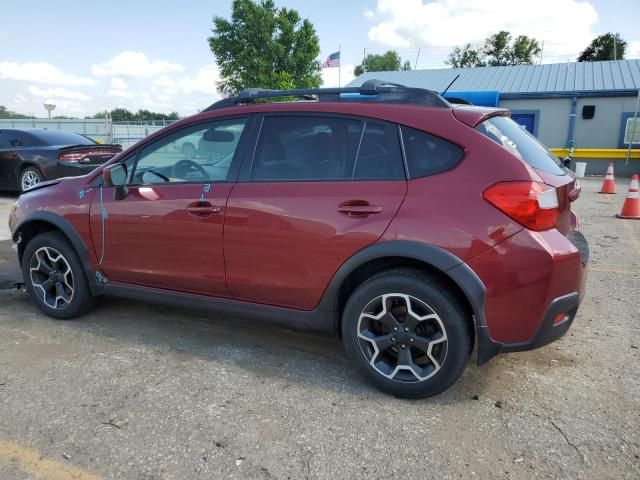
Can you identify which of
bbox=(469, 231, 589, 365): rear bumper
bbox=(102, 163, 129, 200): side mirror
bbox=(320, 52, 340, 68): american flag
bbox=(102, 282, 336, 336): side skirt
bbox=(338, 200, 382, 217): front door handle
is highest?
bbox=(320, 52, 340, 68): american flag

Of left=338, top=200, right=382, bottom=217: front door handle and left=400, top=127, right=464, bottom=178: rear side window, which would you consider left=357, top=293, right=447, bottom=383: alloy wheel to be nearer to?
left=338, top=200, right=382, bottom=217: front door handle

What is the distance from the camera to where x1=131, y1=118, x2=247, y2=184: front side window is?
329 cm

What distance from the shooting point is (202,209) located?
3186 millimetres

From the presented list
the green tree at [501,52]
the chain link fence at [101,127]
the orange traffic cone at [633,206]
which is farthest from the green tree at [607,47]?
the orange traffic cone at [633,206]

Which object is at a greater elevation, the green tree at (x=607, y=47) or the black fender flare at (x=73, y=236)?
the green tree at (x=607, y=47)

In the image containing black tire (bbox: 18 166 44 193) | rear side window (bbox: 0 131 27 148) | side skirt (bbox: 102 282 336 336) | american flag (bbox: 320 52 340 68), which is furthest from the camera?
american flag (bbox: 320 52 340 68)

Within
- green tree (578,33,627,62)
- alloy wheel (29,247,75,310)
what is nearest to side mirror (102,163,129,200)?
alloy wheel (29,247,75,310)

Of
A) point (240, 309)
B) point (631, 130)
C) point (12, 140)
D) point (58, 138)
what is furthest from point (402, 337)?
point (631, 130)

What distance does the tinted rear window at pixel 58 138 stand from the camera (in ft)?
31.8

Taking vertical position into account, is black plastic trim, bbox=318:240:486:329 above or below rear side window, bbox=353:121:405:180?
below

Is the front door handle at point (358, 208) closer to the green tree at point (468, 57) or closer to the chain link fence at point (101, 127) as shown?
the chain link fence at point (101, 127)

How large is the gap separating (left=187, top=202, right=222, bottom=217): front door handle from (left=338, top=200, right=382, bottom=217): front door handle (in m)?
0.87

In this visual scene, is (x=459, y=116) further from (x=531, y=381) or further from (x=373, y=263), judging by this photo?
(x=531, y=381)

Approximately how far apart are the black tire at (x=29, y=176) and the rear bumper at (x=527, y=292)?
31.2 ft
